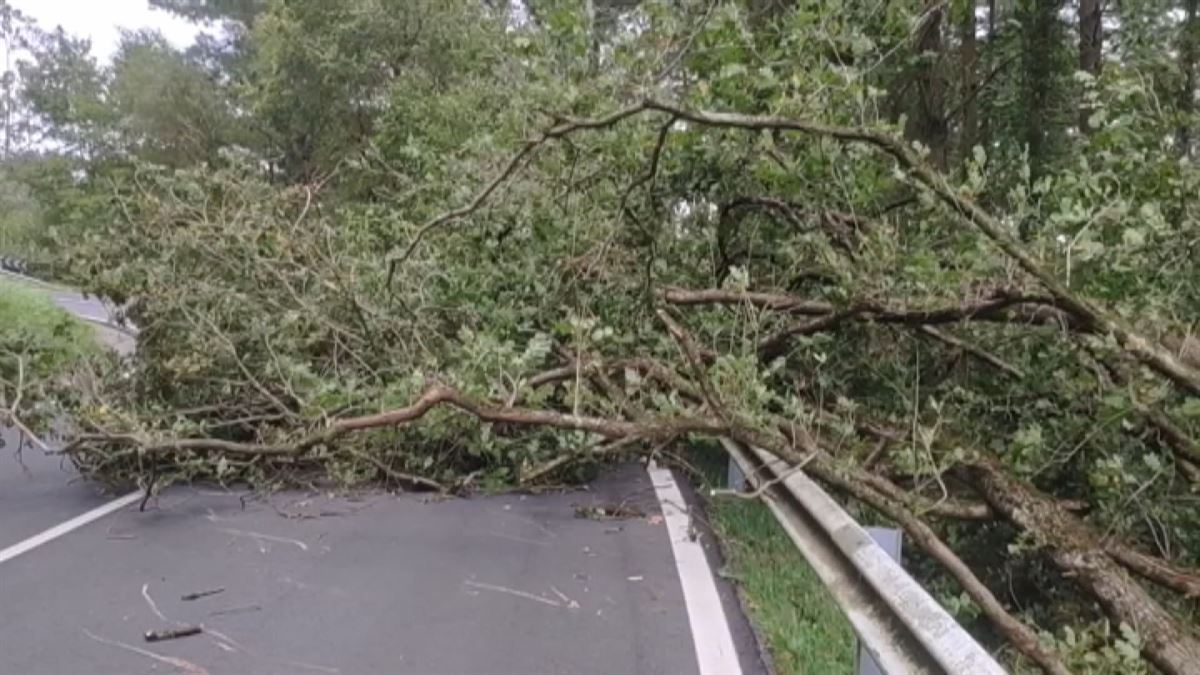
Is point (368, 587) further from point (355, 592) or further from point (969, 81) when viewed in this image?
point (969, 81)

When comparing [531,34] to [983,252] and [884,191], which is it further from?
[983,252]

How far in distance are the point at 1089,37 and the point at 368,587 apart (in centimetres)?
1036

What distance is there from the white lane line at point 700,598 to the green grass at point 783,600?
0.47ft

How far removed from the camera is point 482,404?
208 inches

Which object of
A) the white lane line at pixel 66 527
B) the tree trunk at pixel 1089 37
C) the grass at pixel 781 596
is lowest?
the grass at pixel 781 596

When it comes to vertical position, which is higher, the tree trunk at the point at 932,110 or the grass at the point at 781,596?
the tree trunk at the point at 932,110

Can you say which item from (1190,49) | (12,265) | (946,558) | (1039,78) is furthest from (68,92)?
(946,558)

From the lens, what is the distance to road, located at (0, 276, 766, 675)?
3932 mm

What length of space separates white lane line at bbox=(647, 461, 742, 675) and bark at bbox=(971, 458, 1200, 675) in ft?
4.84

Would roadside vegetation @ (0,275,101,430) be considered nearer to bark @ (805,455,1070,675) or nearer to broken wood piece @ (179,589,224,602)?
broken wood piece @ (179,589,224,602)

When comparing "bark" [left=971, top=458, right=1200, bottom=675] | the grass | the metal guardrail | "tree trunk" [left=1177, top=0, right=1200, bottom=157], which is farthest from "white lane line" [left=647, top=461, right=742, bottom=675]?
"tree trunk" [left=1177, top=0, right=1200, bottom=157]

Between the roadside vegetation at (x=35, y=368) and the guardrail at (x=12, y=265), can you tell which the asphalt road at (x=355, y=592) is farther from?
the guardrail at (x=12, y=265)

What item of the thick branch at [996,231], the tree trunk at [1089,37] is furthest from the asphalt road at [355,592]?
the tree trunk at [1089,37]

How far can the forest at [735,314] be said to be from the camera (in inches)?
188
